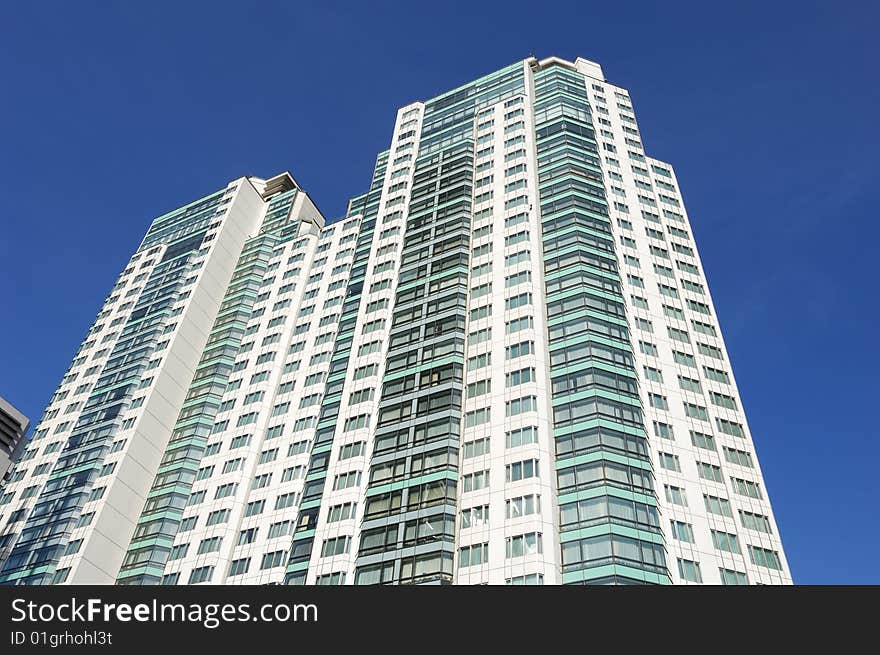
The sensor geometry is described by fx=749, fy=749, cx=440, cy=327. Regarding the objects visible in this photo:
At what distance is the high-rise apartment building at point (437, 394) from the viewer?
204 ft

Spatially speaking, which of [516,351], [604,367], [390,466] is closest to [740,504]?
[604,367]

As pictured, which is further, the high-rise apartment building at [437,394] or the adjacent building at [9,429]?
the adjacent building at [9,429]

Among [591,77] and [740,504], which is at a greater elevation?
[591,77]

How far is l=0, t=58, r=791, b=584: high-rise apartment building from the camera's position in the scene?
204 feet

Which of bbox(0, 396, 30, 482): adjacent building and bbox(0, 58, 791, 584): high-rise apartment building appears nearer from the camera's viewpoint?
bbox(0, 58, 791, 584): high-rise apartment building

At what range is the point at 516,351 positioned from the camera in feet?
242

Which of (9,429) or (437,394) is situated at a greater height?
(437,394)

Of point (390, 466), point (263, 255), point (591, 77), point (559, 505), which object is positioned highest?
point (591, 77)

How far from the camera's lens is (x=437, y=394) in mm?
73500

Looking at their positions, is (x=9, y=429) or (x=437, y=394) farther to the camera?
(x=9, y=429)

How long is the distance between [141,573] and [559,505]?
46.4m
